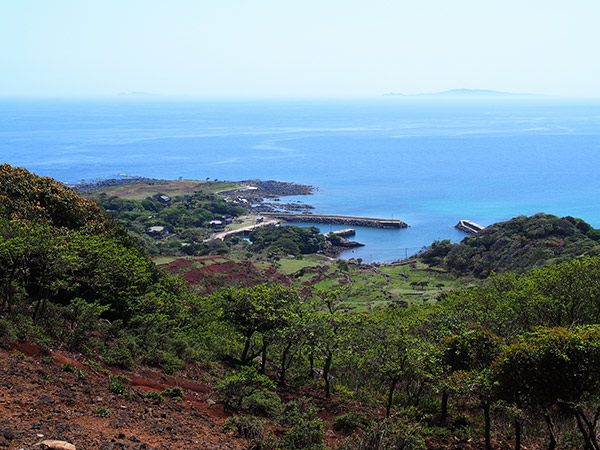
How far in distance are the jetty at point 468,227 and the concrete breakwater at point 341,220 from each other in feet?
29.4

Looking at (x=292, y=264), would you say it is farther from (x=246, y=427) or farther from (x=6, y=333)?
(x=246, y=427)

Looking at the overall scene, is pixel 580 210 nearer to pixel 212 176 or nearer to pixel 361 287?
pixel 361 287

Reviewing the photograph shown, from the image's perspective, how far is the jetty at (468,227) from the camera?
8012 cm

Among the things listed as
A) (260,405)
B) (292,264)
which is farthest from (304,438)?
(292,264)

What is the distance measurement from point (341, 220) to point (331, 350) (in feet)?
236

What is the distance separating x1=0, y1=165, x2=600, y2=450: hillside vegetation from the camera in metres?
11.0

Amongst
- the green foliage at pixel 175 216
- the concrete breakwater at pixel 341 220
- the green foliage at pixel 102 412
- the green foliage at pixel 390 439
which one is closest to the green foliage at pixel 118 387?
the green foliage at pixel 102 412

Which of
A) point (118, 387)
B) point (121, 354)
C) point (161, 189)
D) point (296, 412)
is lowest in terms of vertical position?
point (161, 189)

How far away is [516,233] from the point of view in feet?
208

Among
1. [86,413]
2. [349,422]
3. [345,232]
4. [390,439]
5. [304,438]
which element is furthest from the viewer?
[345,232]

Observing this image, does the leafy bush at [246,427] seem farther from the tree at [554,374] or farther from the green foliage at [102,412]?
the tree at [554,374]

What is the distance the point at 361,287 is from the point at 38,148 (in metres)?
145

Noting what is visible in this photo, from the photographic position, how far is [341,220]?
8725 cm

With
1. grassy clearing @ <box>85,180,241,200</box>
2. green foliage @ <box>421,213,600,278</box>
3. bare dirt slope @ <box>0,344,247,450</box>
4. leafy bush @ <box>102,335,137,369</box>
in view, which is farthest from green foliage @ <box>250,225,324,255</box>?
bare dirt slope @ <box>0,344,247,450</box>
